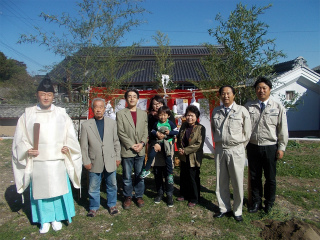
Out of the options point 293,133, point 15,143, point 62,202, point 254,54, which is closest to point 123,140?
point 62,202

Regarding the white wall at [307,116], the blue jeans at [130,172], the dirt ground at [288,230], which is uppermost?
the white wall at [307,116]

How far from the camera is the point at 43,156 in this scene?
3.46 m

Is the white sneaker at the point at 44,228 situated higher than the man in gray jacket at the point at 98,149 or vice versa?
the man in gray jacket at the point at 98,149

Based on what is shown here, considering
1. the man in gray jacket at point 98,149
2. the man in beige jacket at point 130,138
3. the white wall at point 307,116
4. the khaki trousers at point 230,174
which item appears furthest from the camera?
the white wall at point 307,116

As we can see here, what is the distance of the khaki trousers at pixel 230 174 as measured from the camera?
11.8 ft

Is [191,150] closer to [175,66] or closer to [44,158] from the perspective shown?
[44,158]

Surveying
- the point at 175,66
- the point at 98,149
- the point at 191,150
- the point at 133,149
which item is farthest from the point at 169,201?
the point at 175,66

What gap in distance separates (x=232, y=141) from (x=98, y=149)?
75.0 inches

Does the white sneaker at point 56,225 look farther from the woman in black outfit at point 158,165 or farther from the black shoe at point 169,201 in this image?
the black shoe at point 169,201

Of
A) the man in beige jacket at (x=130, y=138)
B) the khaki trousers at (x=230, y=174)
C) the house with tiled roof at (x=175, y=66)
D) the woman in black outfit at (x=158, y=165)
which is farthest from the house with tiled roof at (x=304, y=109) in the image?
the man in beige jacket at (x=130, y=138)

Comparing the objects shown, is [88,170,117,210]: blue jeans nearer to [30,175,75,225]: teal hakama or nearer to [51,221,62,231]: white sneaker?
[30,175,75,225]: teal hakama

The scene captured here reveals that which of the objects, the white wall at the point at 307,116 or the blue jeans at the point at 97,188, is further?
the white wall at the point at 307,116

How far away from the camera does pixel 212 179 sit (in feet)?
17.9

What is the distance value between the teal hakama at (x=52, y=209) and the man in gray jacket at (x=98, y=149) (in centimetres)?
34
